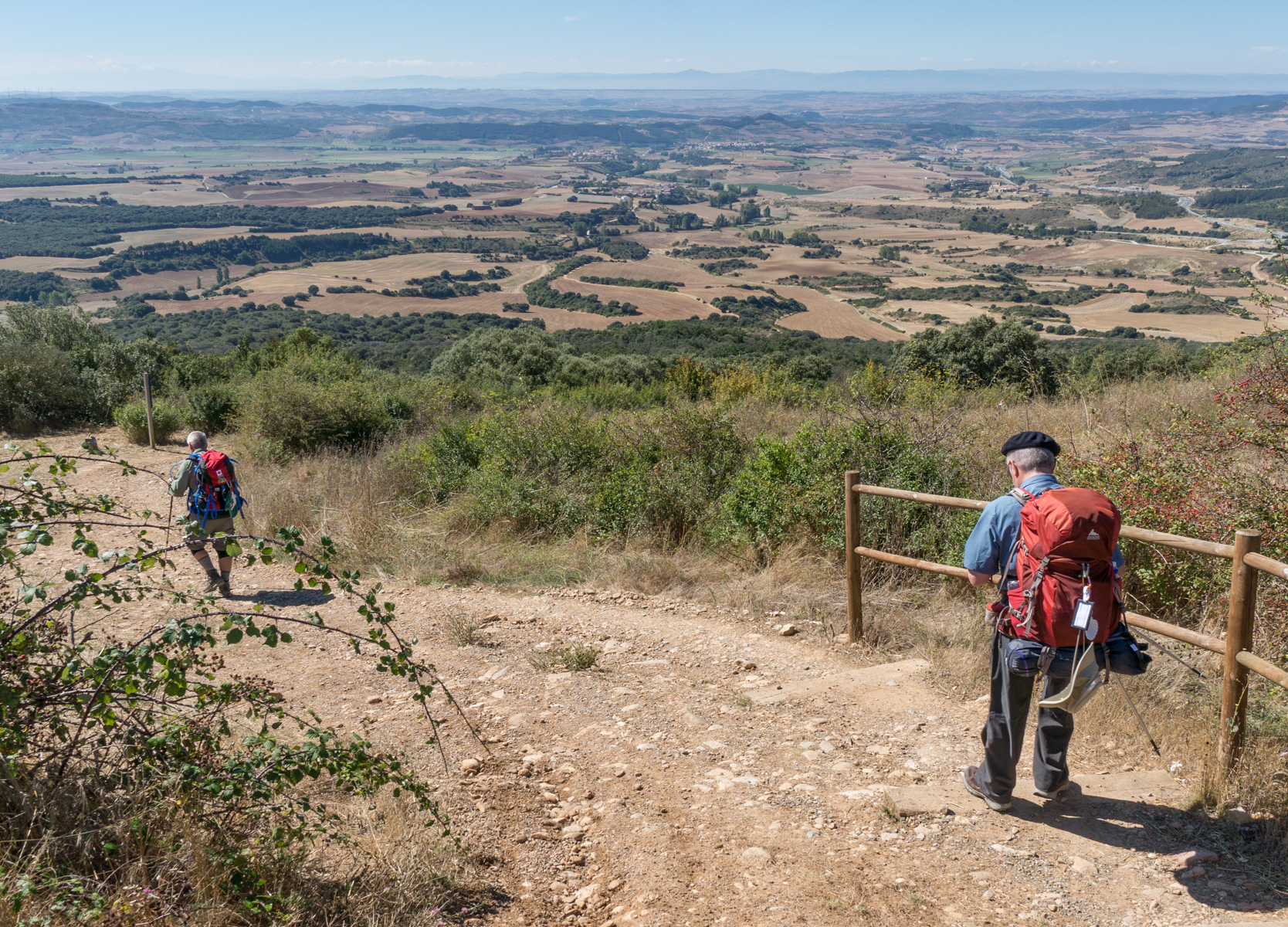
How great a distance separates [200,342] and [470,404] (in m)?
41.5

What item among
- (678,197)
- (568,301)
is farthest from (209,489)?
(678,197)

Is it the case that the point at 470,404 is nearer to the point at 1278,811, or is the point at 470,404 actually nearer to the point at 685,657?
the point at 685,657

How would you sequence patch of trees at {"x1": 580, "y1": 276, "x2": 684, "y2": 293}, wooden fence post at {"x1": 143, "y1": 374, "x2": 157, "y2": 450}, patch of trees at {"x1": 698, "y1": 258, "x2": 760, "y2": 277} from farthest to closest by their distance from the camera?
patch of trees at {"x1": 698, "y1": 258, "x2": 760, "y2": 277}, patch of trees at {"x1": 580, "y1": 276, "x2": 684, "y2": 293}, wooden fence post at {"x1": 143, "y1": 374, "x2": 157, "y2": 450}

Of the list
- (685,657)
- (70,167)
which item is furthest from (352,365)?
(70,167)

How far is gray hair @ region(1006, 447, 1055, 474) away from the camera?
3242 mm

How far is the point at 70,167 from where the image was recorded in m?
173

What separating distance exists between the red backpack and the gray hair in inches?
5.2

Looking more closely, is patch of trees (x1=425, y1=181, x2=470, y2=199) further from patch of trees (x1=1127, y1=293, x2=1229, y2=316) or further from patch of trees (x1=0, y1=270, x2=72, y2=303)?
patch of trees (x1=1127, y1=293, x2=1229, y2=316)

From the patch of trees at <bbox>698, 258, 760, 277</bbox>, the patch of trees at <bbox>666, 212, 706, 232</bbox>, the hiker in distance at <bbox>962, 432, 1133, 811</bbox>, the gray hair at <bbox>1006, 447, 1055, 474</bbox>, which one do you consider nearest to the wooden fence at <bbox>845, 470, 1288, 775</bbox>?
the hiker in distance at <bbox>962, 432, 1133, 811</bbox>

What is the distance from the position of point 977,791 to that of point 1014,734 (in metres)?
0.41

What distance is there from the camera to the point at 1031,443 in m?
3.29

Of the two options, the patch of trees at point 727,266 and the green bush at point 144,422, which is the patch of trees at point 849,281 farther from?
the green bush at point 144,422

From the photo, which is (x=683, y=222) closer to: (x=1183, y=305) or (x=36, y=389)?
(x=1183, y=305)

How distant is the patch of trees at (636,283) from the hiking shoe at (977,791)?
222 feet
